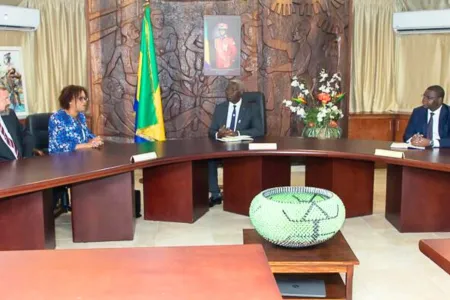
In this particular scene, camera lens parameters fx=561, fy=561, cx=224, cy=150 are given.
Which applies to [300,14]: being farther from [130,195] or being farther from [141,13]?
[130,195]

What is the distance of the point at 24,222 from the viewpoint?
3453 mm

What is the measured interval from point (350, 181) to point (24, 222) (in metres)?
2.58

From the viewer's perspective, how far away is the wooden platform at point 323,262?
2.56 m

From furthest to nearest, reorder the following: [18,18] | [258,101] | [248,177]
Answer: [18,18] → [258,101] → [248,177]

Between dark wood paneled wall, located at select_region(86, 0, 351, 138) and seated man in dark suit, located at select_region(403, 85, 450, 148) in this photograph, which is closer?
seated man in dark suit, located at select_region(403, 85, 450, 148)

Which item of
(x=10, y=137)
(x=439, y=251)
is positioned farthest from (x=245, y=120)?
(x=439, y=251)

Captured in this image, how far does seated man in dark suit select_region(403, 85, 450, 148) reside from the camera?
454 centimetres

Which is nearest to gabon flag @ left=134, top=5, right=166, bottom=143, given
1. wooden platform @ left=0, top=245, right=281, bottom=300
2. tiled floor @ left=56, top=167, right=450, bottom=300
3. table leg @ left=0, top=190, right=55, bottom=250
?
tiled floor @ left=56, top=167, right=450, bottom=300

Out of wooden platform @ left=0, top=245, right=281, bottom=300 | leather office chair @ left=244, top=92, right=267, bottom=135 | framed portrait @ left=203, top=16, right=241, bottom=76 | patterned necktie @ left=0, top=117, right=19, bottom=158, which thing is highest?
framed portrait @ left=203, top=16, right=241, bottom=76

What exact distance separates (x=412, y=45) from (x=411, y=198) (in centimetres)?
320

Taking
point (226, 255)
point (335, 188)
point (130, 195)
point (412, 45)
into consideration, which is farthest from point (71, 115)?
point (412, 45)

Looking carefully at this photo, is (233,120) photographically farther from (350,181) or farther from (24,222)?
(24,222)

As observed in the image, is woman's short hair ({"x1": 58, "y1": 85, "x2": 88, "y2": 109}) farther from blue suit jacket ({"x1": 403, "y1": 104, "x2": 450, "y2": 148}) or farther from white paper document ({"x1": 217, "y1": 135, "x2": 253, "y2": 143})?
blue suit jacket ({"x1": 403, "y1": 104, "x2": 450, "y2": 148})

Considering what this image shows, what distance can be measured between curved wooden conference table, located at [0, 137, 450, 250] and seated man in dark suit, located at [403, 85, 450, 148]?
0.39m
